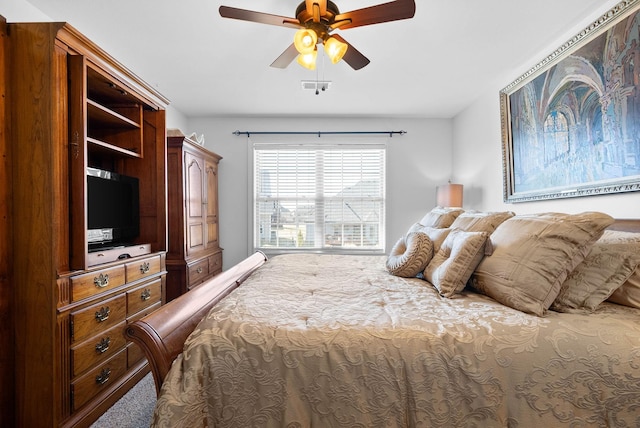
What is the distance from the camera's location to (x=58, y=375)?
4.94ft

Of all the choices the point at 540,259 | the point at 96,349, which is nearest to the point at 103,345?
the point at 96,349

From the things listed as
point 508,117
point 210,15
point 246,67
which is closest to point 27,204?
point 210,15

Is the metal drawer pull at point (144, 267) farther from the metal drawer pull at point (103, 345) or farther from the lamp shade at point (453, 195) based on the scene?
the lamp shade at point (453, 195)

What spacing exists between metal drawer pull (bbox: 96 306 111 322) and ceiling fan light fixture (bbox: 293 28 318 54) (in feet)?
6.39

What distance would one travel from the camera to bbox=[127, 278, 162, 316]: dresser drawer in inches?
80.2

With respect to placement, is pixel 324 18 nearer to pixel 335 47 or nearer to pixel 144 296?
pixel 335 47

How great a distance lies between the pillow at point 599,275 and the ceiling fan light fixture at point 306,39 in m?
1.80

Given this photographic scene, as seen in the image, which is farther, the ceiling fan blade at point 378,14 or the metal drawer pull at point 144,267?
the metal drawer pull at point 144,267

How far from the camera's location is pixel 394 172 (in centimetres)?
431

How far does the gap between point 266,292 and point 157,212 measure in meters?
1.41

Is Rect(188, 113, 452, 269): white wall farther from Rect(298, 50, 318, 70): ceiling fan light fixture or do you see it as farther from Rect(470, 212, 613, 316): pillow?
Rect(470, 212, 613, 316): pillow

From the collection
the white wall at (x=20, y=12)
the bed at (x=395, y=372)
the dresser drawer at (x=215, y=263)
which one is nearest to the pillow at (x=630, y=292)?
the bed at (x=395, y=372)

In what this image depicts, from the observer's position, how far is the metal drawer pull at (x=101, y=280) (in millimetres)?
1721

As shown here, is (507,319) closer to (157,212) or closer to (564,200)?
(564,200)
